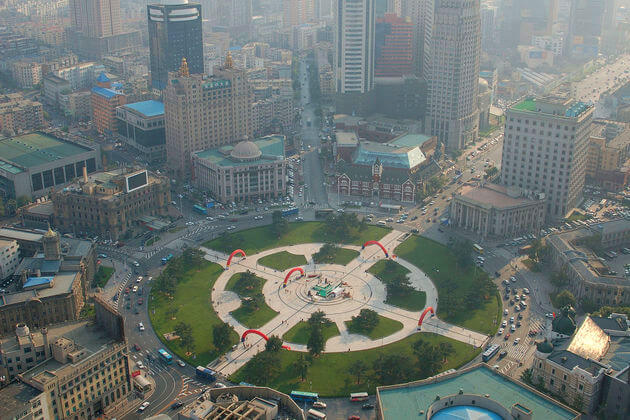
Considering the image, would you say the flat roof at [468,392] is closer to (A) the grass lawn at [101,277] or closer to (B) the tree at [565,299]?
(B) the tree at [565,299]

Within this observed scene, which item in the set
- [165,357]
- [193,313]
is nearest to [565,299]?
[193,313]

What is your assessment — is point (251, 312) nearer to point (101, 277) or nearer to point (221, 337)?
point (221, 337)

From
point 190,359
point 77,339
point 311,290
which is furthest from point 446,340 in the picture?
point 77,339

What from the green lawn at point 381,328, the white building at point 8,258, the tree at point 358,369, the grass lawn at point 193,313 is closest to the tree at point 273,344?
the grass lawn at point 193,313

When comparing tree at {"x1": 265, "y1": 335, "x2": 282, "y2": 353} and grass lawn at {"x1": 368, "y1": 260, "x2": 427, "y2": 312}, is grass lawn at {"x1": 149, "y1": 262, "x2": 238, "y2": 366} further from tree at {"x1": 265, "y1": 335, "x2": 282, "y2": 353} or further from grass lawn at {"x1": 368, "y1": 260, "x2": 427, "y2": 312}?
grass lawn at {"x1": 368, "y1": 260, "x2": 427, "y2": 312}

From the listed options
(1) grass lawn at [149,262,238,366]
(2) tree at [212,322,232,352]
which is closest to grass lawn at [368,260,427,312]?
(1) grass lawn at [149,262,238,366]

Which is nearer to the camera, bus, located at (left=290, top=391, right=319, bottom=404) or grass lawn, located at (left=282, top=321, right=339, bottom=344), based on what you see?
bus, located at (left=290, top=391, right=319, bottom=404)

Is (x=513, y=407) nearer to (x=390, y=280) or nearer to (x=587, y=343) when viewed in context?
(x=587, y=343)
